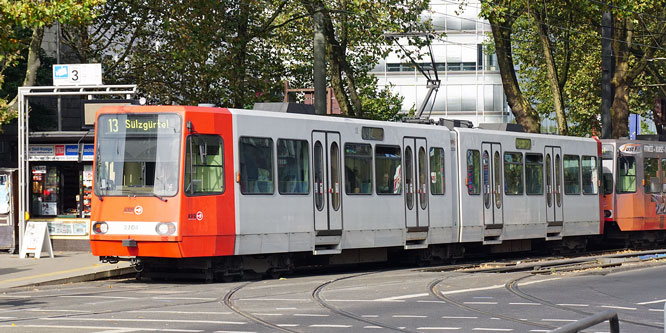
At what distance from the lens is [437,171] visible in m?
23.5

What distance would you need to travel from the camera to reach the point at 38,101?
3312 cm

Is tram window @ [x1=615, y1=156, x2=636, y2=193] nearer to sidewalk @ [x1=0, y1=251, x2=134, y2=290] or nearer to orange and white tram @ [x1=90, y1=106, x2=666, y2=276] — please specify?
orange and white tram @ [x1=90, y1=106, x2=666, y2=276]

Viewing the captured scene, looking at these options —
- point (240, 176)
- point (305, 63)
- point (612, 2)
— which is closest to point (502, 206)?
point (240, 176)

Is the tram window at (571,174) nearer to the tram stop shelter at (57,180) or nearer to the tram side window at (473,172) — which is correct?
the tram side window at (473,172)

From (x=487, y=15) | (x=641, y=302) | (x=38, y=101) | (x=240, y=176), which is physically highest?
(x=487, y=15)

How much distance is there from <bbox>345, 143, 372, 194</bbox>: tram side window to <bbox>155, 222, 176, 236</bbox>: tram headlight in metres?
4.29

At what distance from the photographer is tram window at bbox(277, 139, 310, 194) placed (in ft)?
63.7

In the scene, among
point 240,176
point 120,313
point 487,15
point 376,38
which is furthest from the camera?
point 376,38

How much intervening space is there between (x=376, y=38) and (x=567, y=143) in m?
11.5

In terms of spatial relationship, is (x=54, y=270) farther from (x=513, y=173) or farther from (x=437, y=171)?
(x=513, y=173)

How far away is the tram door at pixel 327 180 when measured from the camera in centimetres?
2014

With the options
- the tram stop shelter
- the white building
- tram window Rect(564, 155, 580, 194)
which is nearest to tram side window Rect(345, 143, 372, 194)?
the tram stop shelter

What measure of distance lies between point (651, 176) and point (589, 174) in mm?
2615

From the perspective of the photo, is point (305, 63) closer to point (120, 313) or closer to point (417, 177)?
point (417, 177)
